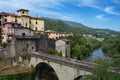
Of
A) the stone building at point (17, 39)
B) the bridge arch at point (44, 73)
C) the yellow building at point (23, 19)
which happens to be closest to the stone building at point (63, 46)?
the stone building at point (17, 39)

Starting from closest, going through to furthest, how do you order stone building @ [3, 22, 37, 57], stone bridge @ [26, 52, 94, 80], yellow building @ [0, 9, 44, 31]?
stone bridge @ [26, 52, 94, 80] → stone building @ [3, 22, 37, 57] → yellow building @ [0, 9, 44, 31]

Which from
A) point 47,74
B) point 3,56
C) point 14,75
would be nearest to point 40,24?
point 3,56

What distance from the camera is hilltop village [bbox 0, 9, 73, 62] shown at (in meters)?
51.6

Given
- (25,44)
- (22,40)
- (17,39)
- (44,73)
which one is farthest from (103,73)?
(25,44)

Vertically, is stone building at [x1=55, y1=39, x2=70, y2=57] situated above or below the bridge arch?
above

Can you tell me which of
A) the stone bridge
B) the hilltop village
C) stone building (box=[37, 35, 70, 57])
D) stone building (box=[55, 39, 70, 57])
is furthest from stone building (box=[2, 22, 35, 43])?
the stone bridge

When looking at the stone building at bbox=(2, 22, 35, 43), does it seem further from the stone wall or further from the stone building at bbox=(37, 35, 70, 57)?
the stone building at bbox=(37, 35, 70, 57)

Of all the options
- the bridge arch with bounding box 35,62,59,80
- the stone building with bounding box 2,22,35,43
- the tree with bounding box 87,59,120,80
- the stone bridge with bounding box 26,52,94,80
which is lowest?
the bridge arch with bounding box 35,62,59,80

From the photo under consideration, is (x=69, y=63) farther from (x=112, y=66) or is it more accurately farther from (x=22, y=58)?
(x=22, y=58)

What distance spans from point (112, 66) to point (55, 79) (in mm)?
21446

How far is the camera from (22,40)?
175 feet

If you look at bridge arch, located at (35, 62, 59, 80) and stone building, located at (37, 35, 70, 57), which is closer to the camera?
bridge arch, located at (35, 62, 59, 80)

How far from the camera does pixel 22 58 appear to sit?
46.4 m

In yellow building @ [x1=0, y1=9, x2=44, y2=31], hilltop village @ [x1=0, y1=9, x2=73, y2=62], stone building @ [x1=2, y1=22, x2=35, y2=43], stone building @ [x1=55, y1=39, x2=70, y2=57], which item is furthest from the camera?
yellow building @ [x1=0, y1=9, x2=44, y2=31]
